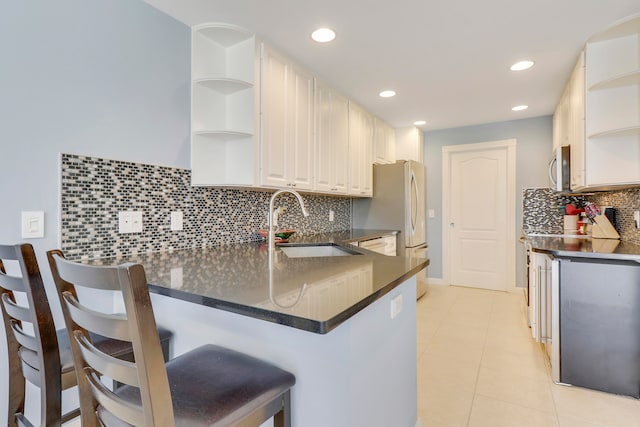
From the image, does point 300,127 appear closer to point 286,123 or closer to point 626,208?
point 286,123

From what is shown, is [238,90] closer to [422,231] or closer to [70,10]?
[70,10]

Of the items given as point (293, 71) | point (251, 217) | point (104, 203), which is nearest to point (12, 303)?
point (104, 203)

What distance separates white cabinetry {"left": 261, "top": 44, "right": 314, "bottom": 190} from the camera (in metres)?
2.31

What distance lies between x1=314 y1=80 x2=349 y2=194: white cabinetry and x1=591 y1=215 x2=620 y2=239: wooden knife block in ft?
7.45

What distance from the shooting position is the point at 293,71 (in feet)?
8.47

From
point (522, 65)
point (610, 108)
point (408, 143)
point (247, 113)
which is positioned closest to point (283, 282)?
point (247, 113)

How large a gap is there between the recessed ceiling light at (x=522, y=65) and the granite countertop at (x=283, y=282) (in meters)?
2.14

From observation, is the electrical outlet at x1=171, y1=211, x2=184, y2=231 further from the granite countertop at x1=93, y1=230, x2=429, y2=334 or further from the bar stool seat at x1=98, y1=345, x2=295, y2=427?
the bar stool seat at x1=98, y1=345, x2=295, y2=427

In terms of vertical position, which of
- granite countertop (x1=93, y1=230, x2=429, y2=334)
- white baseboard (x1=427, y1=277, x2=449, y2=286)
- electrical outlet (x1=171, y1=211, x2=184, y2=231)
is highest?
electrical outlet (x1=171, y1=211, x2=184, y2=231)

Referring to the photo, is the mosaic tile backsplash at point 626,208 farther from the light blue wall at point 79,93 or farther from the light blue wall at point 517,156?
the light blue wall at point 79,93

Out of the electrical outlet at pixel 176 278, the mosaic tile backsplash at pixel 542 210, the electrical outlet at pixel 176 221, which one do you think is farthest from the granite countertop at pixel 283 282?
the mosaic tile backsplash at pixel 542 210

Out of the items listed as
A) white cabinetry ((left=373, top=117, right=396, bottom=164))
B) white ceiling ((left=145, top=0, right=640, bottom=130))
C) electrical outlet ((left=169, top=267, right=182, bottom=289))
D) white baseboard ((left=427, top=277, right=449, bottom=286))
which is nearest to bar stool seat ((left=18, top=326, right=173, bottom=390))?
electrical outlet ((left=169, top=267, right=182, bottom=289))

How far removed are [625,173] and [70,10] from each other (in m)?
3.41

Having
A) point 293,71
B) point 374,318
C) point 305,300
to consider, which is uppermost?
point 293,71
